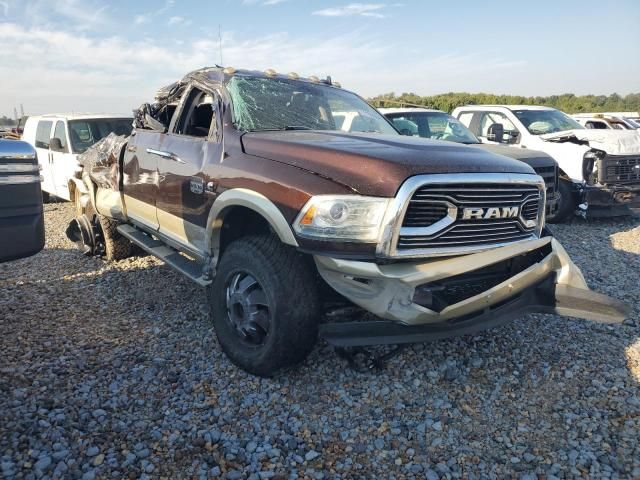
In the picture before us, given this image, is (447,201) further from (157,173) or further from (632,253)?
→ (632,253)

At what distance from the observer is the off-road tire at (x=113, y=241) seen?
19.9 ft

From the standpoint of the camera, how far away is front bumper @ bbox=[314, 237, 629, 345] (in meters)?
2.73

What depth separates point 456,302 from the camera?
287 cm

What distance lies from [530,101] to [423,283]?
34.1 metres

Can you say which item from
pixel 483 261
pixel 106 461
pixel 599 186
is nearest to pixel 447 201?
pixel 483 261

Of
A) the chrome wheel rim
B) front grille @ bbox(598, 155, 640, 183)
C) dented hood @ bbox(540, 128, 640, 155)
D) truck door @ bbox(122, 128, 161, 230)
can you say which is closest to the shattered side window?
truck door @ bbox(122, 128, 161, 230)

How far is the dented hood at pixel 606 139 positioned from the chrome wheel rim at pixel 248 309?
738 cm

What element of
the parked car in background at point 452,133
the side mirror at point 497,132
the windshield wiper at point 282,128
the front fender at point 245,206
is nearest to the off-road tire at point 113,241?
the front fender at point 245,206

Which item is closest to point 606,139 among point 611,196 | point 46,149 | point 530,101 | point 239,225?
point 611,196

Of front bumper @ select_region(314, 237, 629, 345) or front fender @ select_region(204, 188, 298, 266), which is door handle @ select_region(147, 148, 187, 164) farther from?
front bumper @ select_region(314, 237, 629, 345)

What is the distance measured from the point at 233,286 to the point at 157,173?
1.70 m

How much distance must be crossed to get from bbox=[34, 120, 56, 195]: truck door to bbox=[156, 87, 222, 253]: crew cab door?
6.61 metres

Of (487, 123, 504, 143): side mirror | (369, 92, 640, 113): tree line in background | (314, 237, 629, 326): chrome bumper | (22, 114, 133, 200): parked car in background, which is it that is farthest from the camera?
→ (369, 92, 640, 113): tree line in background

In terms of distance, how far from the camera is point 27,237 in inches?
133
